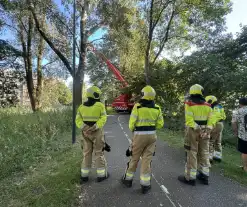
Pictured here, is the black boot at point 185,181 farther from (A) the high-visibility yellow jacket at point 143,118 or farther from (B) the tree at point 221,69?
(B) the tree at point 221,69

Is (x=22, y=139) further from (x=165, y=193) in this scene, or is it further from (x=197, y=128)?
(x=197, y=128)

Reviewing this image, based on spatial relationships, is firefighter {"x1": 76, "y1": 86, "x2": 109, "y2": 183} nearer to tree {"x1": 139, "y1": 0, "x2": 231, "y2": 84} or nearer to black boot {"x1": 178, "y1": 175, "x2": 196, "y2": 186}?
black boot {"x1": 178, "y1": 175, "x2": 196, "y2": 186}

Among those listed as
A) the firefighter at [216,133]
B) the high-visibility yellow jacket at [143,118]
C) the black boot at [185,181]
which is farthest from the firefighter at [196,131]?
the firefighter at [216,133]

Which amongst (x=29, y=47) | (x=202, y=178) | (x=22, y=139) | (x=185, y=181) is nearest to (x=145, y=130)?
(x=185, y=181)

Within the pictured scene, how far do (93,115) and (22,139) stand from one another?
4.30 metres

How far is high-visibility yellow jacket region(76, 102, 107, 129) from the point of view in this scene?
4660 millimetres

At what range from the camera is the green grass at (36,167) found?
3.85m

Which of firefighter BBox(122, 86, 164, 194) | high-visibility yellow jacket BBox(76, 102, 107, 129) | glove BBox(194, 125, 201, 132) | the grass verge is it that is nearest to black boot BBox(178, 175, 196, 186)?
firefighter BBox(122, 86, 164, 194)

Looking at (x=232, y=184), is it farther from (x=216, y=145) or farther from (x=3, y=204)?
(x=3, y=204)

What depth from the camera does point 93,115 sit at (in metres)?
4.66

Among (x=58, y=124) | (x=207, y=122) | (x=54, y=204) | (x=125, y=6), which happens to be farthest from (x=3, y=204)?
(x=125, y=6)

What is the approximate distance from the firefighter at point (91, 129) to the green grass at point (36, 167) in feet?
1.52

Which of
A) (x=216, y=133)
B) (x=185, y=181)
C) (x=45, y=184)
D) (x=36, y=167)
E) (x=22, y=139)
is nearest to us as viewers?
(x=45, y=184)

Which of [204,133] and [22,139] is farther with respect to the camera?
[22,139]
